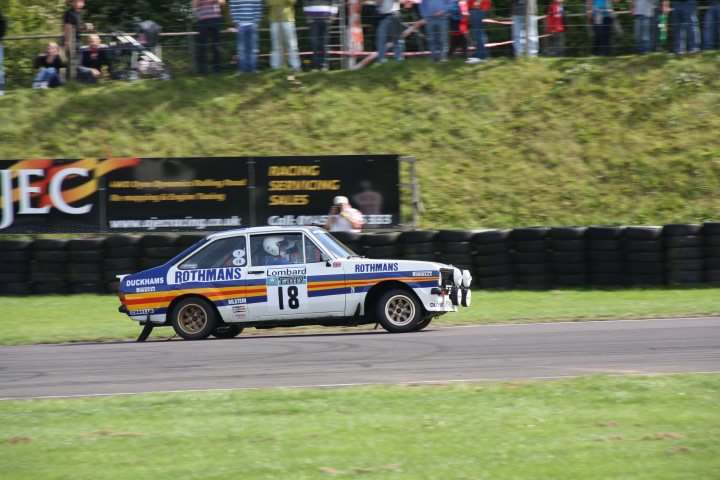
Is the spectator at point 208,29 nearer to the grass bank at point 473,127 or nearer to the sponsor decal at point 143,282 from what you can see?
the grass bank at point 473,127

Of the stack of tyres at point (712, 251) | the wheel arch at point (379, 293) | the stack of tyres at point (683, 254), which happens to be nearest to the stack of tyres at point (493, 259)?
the stack of tyres at point (683, 254)

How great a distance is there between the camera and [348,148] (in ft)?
70.6

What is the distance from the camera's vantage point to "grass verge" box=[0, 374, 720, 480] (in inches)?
240

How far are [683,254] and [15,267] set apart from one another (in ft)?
36.8

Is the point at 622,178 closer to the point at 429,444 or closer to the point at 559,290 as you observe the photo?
the point at 559,290

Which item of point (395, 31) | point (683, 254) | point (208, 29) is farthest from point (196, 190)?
point (683, 254)

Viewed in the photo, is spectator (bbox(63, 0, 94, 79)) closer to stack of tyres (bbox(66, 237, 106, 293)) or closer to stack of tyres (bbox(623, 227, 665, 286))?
stack of tyres (bbox(66, 237, 106, 293))

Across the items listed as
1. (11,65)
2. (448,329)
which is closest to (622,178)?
(448,329)

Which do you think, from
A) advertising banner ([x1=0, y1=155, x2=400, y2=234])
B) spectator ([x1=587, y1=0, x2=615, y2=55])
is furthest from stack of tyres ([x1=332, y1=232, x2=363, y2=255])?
spectator ([x1=587, y1=0, x2=615, y2=55])

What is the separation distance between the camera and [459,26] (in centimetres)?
2333

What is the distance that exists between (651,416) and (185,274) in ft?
23.2

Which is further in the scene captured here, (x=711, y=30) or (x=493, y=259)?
(x=711, y=30)

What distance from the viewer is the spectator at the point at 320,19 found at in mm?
21859

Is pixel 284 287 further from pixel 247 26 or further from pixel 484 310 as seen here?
pixel 247 26
